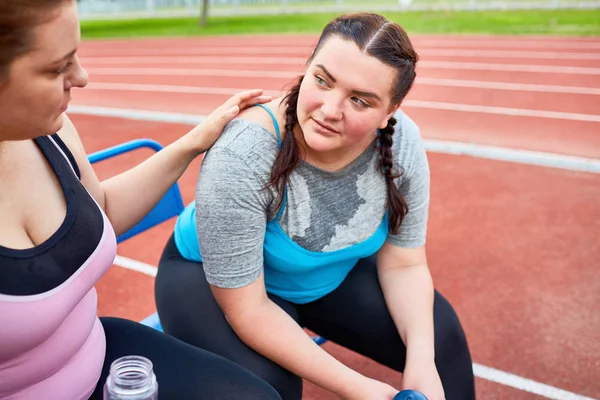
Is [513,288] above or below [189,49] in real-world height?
above

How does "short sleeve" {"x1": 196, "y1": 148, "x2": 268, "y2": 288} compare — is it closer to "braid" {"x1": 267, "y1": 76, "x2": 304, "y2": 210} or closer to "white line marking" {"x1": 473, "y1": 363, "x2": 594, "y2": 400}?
"braid" {"x1": 267, "y1": 76, "x2": 304, "y2": 210}

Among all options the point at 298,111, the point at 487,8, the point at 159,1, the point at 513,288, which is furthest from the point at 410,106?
the point at 159,1

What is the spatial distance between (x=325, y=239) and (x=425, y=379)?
54 cm

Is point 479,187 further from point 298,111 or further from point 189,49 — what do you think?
point 189,49

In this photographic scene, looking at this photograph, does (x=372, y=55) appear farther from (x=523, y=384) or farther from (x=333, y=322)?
(x=523, y=384)

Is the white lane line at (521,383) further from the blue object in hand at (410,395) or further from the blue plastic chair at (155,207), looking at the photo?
the blue object in hand at (410,395)

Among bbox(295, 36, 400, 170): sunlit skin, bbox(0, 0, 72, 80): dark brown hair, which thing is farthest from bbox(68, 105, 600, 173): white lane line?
bbox(0, 0, 72, 80): dark brown hair

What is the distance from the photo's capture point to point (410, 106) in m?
7.70

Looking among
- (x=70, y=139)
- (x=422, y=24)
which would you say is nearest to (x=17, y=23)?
(x=70, y=139)

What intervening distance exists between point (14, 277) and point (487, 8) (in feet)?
65.6

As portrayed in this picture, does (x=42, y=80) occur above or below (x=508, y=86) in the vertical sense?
above

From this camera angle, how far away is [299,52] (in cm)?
1279

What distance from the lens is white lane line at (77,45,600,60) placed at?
10.7 meters

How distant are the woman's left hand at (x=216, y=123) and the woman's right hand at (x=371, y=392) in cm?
86
